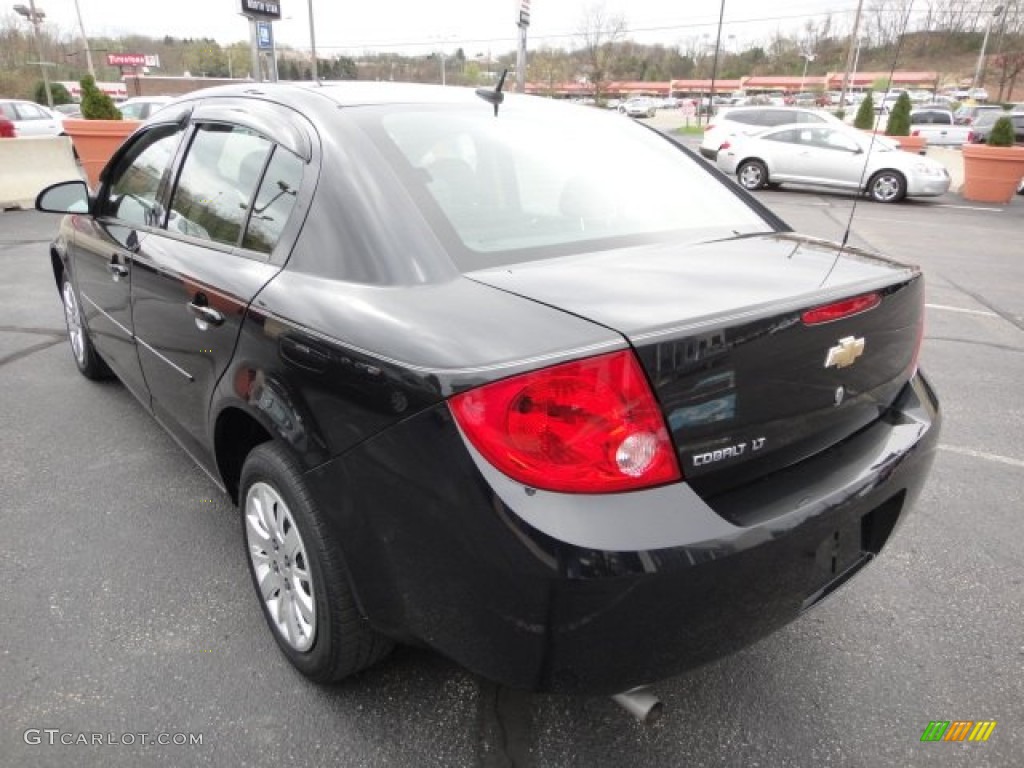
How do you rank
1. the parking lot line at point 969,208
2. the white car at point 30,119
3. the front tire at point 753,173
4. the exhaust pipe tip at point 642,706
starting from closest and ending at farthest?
the exhaust pipe tip at point 642,706 < the parking lot line at point 969,208 < the front tire at point 753,173 < the white car at point 30,119

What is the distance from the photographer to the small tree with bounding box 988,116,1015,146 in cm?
1414

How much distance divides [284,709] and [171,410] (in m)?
1.31

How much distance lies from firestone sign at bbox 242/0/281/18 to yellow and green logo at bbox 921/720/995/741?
13624mm

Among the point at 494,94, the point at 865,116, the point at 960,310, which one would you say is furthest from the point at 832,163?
the point at 494,94

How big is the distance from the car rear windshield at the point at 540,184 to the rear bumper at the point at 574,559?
0.60 metres

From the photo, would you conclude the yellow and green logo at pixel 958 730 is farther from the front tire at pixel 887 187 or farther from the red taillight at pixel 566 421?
the front tire at pixel 887 187

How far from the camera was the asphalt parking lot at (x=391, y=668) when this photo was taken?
193 centimetres

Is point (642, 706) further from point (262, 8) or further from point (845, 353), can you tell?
point (262, 8)

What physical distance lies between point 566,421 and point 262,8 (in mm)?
13832

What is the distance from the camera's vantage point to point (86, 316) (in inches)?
153

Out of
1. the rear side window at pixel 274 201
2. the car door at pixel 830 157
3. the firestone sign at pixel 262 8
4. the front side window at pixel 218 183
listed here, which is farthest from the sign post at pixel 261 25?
the rear side window at pixel 274 201

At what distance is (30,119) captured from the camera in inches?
709

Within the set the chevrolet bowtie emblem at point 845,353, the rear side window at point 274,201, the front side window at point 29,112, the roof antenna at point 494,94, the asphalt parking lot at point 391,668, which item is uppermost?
the roof antenna at point 494,94

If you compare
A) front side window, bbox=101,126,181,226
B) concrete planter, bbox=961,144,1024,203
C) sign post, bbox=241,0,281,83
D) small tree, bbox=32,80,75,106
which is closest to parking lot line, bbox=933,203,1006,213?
concrete planter, bbox=961,144,1024,203
